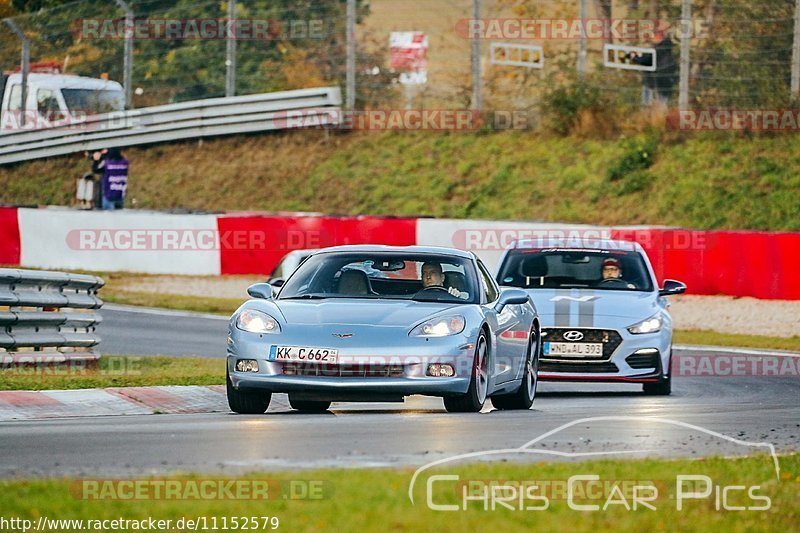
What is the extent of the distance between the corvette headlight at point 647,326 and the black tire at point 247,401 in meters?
4.28

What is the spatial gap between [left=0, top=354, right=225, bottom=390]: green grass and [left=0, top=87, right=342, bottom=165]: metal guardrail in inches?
814

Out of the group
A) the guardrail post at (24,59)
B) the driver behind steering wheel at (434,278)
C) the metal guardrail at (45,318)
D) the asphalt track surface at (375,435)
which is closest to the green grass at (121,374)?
the metal guardrail at (45,318)

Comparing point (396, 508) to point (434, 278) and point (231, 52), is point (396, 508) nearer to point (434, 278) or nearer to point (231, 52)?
point (434, 278)

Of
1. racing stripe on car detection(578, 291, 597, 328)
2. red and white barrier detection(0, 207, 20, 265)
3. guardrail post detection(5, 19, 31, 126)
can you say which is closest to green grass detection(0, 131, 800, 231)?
guardrail post detection(5, 19, 31, 126)

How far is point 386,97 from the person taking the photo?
3712cm

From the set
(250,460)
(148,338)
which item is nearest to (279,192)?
(148,338)

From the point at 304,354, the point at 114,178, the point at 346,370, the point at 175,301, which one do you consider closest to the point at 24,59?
the point at 114,178

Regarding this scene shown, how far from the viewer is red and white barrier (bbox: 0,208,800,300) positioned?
79.7 ft

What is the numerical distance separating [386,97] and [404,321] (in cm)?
2630

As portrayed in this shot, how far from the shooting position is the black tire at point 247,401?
11.4 meters

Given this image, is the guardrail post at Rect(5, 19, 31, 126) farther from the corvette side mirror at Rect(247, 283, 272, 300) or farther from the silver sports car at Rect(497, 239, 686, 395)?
the corvette side mirror at Rect(247, 283, 272, 300)

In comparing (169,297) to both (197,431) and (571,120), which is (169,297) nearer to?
(571,120)

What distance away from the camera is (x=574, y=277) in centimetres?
1573

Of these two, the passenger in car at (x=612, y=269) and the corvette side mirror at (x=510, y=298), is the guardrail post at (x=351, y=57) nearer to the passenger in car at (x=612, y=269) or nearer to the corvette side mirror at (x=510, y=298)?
the passenger in car at (x=612, y=269)
